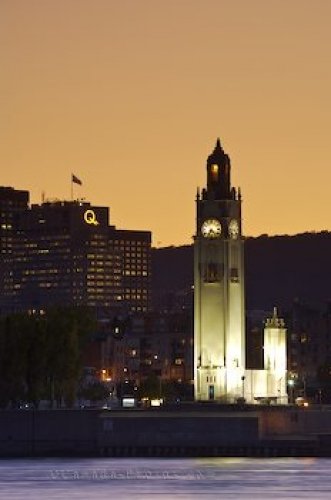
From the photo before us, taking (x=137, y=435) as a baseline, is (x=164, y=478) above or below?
below

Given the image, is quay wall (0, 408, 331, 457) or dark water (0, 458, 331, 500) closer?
dark water (0, 458, 331, 500)

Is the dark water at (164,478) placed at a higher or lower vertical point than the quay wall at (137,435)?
lower

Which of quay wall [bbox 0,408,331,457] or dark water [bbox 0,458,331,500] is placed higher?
quay wall [bbox 0,408,331,457]

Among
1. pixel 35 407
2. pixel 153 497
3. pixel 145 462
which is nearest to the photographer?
pixel 153 497

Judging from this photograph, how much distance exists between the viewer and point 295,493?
460 ft

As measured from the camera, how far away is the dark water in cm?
14038

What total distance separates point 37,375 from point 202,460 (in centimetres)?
2284

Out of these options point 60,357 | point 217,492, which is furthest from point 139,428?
point 217,492

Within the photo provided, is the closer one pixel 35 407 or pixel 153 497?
pixel 153 497

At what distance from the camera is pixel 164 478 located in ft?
506

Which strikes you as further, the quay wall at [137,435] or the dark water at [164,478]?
the quay wall at [137,435]

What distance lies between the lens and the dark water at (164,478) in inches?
5527

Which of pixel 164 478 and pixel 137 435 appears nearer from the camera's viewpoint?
pixel 164 478

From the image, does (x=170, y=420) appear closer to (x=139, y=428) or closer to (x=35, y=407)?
(x=139, y=428)
